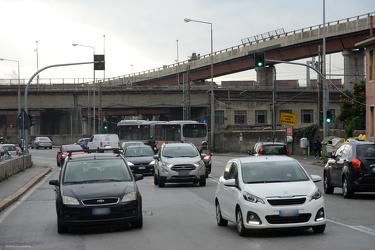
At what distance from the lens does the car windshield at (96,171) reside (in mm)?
15445

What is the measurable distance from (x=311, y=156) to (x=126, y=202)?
154ft

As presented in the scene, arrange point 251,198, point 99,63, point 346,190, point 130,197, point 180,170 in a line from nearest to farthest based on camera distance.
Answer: point 251,198, point 130,197, point 346,190, point 180,170, point 99,63

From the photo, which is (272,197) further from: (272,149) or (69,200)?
(272,149)

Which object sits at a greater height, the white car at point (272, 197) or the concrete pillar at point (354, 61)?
the concrete pillar at point (354, 61)

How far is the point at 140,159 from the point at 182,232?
68.0 ft

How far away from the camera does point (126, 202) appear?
47.3 ft

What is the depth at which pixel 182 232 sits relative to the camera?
1439 centimetres

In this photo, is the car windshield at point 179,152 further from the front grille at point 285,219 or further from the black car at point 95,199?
the front grille at point 285,219

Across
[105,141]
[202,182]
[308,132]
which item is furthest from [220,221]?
[308,132]

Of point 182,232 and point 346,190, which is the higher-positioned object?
point 346,190

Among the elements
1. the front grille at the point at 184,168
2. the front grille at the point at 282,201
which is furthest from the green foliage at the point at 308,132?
the front grille at the point at 282,201

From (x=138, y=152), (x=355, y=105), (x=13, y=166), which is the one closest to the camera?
(x=13, y=166)

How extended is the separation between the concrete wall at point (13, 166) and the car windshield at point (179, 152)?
6938 mm

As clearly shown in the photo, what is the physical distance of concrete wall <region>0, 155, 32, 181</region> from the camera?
31091 mm
